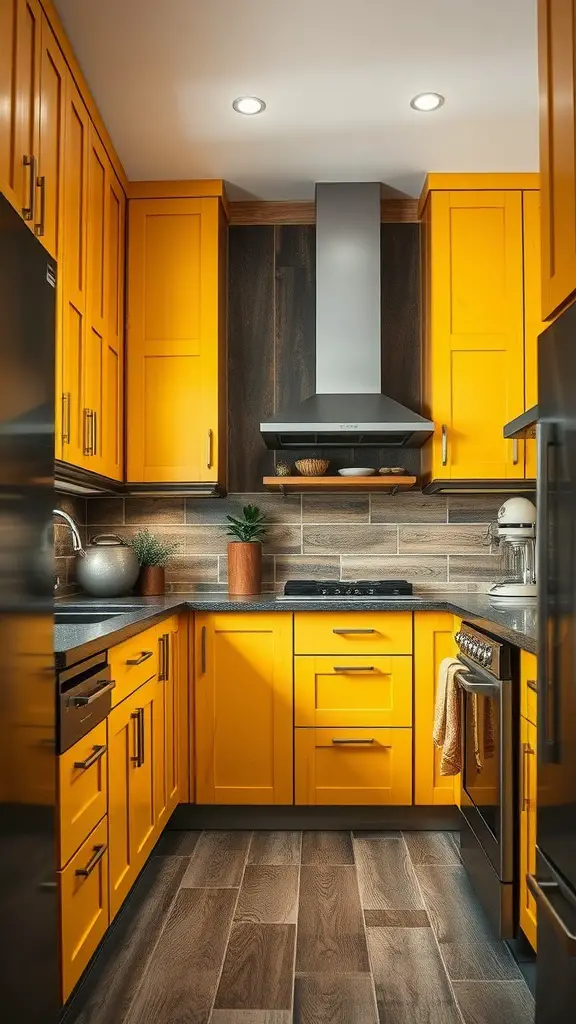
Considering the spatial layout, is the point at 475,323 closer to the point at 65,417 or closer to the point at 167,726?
the point at 65,417

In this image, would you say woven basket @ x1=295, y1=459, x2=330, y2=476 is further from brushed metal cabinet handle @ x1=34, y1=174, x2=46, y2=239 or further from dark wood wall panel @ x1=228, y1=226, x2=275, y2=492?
brushed metal cabinet handle @ x1=34, y1=174, x2=46, y2=239

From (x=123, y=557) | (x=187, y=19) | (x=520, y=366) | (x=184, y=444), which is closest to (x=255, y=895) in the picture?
(x=123, y=557)

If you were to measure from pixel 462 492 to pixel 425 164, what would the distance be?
1.45 m

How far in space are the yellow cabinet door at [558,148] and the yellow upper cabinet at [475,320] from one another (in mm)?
1868

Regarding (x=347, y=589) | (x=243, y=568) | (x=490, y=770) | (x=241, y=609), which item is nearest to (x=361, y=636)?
(x=347, y=589)

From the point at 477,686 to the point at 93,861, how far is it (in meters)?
1.13

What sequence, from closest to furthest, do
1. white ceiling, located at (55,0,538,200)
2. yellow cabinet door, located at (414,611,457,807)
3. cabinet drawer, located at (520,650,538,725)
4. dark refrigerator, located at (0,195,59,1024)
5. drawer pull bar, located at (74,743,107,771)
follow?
1. dark refrigerator, located at (0,195,59,1024)
2. drawer pull bar, located at (74,743,107,771)
3. cabinet drawer, located at (520,650,538,725)
4. white ceiling, located at (55,0,538,200)
5. yellow cabinet door, located at (414,611,457,807)

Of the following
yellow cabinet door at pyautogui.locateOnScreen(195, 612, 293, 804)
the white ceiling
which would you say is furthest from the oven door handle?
the white ceiling

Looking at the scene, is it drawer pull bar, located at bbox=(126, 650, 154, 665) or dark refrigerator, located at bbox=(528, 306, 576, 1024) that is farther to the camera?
drawer pull bar, located at bbox=(126, 650, 154, 665)

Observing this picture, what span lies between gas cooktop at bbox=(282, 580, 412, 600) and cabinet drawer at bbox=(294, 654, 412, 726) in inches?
14.1

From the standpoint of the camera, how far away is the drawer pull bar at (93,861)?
1861 millimetres

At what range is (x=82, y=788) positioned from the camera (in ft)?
6.18

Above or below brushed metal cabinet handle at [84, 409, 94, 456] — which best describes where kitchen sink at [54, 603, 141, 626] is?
below

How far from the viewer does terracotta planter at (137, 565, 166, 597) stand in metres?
3.65
